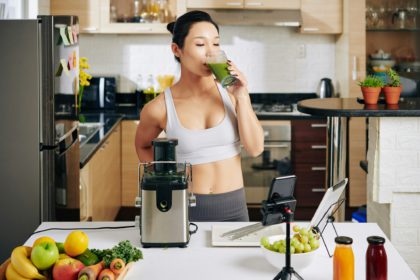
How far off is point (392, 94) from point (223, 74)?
147cm

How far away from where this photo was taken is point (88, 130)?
5.43 meters

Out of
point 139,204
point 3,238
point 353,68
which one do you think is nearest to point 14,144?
point 3,238

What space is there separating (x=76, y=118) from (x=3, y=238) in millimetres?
860

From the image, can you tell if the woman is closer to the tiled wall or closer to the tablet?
the tablet

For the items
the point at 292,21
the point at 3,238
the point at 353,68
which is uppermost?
the point at 292,21

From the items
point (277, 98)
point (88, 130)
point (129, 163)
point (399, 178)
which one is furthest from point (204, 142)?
point (277, 98)

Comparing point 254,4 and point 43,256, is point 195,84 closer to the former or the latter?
point 43,256

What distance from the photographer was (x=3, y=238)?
3.69m

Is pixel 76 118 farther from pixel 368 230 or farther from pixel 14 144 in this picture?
pixel 368 230

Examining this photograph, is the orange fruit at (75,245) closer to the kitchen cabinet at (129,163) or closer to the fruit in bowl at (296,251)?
the fruit in bowl at (296,251)

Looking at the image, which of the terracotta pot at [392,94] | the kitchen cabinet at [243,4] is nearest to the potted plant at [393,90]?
the terracotta pot at [392,94]

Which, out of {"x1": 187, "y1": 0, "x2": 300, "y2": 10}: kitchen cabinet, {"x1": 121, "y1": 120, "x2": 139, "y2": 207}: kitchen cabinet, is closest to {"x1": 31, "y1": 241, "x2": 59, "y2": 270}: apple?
{"x1": 121, "y1": 120, "x2": 139, "y2": 207}: kitchen cabinet

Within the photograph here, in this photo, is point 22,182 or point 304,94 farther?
point 304,94

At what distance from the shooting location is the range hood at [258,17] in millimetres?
5969
